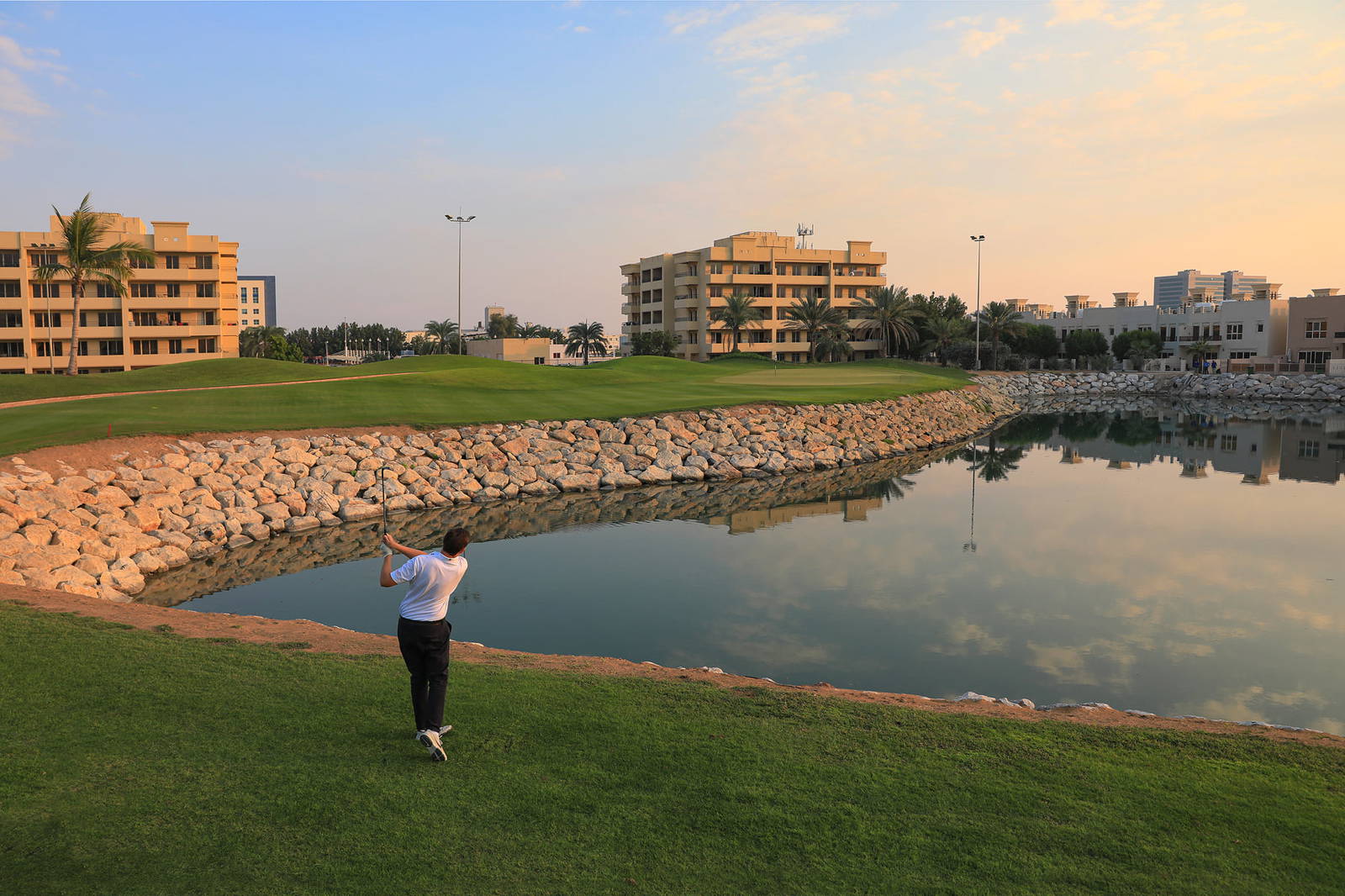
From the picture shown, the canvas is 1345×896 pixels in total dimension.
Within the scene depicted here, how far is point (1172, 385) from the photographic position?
103 meters

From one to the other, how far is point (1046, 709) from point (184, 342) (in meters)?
90.8

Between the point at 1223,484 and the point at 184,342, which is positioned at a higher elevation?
the point at 184,342

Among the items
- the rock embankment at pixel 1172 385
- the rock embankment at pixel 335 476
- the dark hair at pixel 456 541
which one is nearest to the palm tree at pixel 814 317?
the rock embankment at pixel 1172 385

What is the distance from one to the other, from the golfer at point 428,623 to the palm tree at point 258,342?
11482 cm

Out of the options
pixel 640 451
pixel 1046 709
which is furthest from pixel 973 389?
pixel 1046 709

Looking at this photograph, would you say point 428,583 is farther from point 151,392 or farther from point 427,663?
point 151,392

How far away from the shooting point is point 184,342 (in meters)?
85.1

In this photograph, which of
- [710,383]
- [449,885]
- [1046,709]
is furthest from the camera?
[710,383]

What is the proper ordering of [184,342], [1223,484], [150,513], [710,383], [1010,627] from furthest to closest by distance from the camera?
[184,342] → [710,383] → [1223,484] → [150,513] → [1010,627]

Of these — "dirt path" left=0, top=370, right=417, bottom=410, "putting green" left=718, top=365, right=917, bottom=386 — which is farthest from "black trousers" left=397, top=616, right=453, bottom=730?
"putting green" left=718, top=365, right=917, bottom=386

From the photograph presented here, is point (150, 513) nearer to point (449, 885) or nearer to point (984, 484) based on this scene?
point (449, 885)

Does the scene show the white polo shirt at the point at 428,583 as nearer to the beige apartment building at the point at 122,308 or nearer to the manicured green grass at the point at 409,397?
the manicured green grass at the point at 409,397

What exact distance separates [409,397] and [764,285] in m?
68.0

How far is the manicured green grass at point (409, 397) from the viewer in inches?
1120
